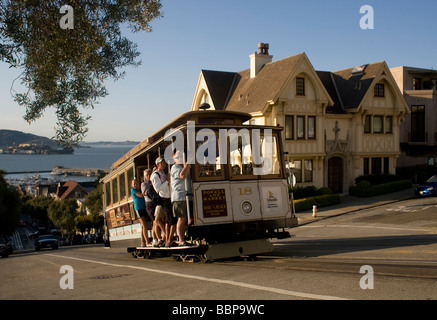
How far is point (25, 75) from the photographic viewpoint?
1333 cm

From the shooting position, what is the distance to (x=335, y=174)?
34281 mm

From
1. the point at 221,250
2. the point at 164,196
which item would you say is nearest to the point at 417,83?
the point at 221,250

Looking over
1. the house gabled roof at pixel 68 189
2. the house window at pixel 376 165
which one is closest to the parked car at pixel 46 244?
the house window at pixel 376 165

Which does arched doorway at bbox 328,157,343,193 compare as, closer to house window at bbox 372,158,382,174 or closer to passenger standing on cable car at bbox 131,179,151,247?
house window at bbox 372,158,382,174

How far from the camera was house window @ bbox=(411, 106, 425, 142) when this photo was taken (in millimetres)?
39281

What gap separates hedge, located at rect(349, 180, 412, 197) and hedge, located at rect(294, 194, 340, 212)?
7.66 feet

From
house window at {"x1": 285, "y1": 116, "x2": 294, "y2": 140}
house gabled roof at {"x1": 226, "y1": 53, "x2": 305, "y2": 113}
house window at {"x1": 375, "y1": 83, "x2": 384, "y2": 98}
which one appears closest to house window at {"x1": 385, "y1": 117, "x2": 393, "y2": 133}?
house window at {"x1": 375, "y1": 83, "x2": 384, "y2": 98}

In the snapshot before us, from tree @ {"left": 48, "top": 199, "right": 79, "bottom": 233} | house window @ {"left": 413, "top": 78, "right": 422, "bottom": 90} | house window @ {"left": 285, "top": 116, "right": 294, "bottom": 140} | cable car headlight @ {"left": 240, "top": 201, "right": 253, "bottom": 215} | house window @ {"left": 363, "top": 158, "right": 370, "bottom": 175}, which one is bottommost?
tree @ {"left": 48, "top": 199, "right": 79, "bottom": 233}

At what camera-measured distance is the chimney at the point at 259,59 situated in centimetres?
3501

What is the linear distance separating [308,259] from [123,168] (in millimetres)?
7220
